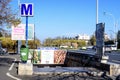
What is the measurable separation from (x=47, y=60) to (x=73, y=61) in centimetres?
648

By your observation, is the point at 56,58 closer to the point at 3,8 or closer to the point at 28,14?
the point at 3,8

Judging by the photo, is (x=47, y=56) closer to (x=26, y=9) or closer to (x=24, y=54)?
(x=24, y=54)

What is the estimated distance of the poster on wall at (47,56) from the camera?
40.5 metres

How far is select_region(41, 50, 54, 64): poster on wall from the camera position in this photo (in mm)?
40503

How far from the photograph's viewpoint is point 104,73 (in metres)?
18.7

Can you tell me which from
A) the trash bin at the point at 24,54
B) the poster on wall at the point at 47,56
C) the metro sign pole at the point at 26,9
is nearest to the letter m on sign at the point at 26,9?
the metro sign pole at the point at 26,9

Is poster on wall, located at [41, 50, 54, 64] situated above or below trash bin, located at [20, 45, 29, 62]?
below

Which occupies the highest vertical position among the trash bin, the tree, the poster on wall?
the tree

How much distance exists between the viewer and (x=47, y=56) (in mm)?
41250

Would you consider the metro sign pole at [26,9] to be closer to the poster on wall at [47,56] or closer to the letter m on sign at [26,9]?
the letter m on sign at [26,9]

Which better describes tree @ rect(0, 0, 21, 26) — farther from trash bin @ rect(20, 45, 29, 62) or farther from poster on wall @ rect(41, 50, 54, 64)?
poster on wall @ rect(41, 50, 54, 64)

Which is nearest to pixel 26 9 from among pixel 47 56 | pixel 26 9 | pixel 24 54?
pixel 26 9

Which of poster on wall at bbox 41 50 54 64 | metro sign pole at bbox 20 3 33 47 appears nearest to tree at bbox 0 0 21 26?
metro sign pole at bbox 20 3 33 47

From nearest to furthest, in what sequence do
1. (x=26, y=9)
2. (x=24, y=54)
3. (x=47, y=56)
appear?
(x=24, y=54)
(x=26, y=9)
(x=47, y=56)
